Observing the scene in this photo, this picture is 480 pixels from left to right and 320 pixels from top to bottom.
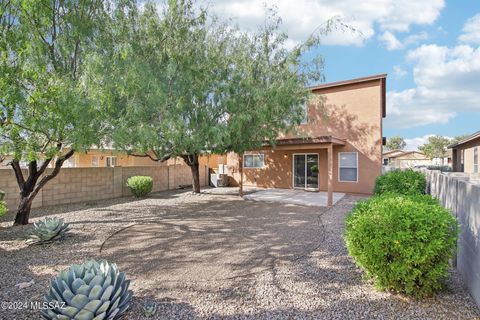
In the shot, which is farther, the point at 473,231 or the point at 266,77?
the point at 266,77

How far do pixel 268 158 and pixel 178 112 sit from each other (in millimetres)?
10594

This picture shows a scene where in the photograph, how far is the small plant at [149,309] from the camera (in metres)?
3.07

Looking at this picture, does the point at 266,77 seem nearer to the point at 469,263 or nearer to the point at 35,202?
the point at 469,263

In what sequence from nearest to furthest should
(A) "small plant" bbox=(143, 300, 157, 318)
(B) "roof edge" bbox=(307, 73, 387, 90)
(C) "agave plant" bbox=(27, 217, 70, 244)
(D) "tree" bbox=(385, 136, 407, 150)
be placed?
(A) "small plant" bbox=(143, 300, 157, 318) → (C) "agave plant" bbox=(27, 217, 70, 244) → (B) "roof edge" bbox=(307, 73, 387, 90) → (D) "tree" bbox=(385, 136, 407, 150)

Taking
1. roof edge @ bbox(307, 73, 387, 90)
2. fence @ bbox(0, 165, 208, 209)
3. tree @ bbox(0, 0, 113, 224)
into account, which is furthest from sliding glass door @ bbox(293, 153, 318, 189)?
tree @ bbox(0, 0, 113, 224)

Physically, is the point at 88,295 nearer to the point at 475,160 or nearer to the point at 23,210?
the point at 23,210

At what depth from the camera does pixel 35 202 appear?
9.83 m

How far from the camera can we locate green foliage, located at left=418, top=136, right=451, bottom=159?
48.4m

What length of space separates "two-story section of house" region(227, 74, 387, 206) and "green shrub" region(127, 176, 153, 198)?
6.37m

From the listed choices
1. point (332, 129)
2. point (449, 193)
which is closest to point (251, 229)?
point (449, 193)

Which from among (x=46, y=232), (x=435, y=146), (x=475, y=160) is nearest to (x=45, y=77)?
(x=46, y=232)

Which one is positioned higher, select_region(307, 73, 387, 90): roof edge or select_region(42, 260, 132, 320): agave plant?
select_region(307, 73, 387, 90): roof edge

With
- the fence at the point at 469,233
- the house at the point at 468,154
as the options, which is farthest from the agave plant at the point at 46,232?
the house at the point at 468,154

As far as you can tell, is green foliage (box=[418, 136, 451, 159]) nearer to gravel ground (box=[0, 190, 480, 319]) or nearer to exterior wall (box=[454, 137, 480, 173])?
exterior wall (box=[454, 137, 480, 173])
